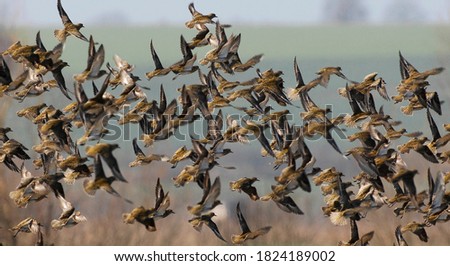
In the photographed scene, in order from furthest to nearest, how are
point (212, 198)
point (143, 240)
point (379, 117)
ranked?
point (143, 240)
point (379, 117)
point (212, 198)

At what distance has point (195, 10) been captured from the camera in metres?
7.66

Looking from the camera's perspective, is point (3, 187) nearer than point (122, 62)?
No

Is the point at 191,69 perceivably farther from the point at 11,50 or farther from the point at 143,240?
the point at 143,240

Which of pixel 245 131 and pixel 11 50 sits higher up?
pixel 11 50

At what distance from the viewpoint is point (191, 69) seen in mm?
7262

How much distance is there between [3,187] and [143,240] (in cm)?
170

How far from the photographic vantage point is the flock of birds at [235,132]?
696 cm

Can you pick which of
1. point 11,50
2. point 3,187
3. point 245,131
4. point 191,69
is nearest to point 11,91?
point 11,50

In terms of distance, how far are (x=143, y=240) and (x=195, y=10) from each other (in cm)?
320

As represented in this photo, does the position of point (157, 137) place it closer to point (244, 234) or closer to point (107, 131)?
point (107, 131)

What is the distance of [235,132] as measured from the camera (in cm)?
724

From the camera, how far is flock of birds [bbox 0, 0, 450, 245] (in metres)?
6.96

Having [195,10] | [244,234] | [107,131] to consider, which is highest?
[195,10]

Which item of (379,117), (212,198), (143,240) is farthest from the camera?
(143,240)
